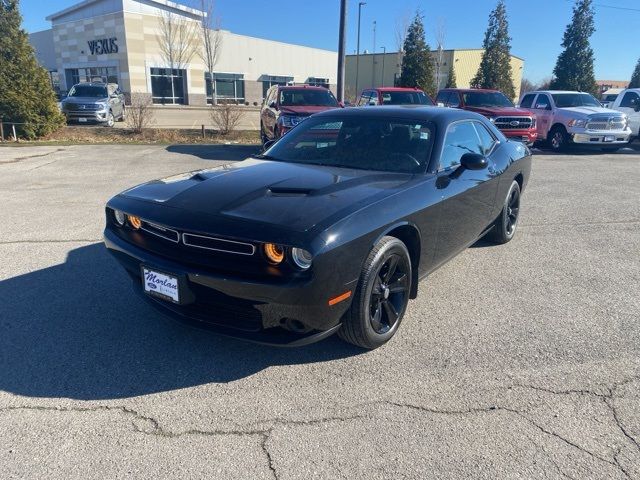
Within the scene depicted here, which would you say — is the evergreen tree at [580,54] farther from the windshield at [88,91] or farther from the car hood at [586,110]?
the windshield at [88,91]

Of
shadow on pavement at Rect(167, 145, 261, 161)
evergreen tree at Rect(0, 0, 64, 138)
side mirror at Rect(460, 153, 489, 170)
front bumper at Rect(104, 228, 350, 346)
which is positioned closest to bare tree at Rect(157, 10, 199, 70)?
evergreen tree at Rect(0, 0, 64, 138)


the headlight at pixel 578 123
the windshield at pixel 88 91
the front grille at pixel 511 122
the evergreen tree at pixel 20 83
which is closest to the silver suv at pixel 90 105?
the windshield at pixel 88 91

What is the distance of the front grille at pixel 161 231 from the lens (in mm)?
2900

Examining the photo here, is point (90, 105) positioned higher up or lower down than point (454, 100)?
lower down

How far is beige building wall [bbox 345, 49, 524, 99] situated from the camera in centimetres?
5119

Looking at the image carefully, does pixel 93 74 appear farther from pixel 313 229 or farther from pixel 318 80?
pixel 313 229

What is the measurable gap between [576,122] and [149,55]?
33.7 metres

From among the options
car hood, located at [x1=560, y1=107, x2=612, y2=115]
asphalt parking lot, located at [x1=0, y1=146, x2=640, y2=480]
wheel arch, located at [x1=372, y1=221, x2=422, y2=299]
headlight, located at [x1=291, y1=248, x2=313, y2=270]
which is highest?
car hood, located at [x1=560, y1=107, x2=612, y2=115]

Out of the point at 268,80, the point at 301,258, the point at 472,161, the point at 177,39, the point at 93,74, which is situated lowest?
the point at 301,258

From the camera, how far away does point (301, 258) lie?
2.62 meters

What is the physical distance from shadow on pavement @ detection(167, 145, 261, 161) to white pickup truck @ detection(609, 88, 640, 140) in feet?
41.2

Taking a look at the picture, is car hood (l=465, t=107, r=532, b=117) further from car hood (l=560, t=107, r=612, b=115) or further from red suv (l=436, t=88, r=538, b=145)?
car hood (l=560, t=107, r=612, b=115)

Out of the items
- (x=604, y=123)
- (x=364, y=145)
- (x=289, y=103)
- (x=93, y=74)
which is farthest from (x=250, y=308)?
(x=93, y=74)

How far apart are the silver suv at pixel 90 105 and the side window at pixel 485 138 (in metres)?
17.6
